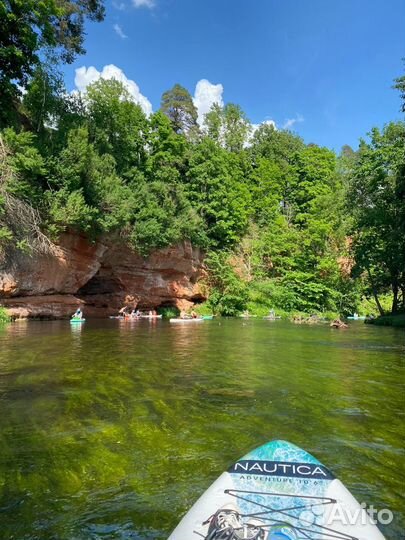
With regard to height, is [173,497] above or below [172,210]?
below

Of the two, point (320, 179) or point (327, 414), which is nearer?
point (327, 414)

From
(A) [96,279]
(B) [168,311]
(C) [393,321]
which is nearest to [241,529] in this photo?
(C) [393,321]

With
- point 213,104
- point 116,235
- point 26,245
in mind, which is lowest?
point 26,245

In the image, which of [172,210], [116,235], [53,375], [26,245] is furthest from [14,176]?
[53,375]

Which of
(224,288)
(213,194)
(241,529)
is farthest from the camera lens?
(213,194)

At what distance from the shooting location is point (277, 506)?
3377 mm

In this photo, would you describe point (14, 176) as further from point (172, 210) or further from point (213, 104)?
point (213, 104)

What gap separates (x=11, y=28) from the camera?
814 inches

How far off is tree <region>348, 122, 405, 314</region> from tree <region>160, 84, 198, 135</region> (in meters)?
22.7

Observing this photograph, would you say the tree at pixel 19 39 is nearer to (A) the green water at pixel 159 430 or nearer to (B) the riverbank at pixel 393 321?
(A) the green water at pixel 159 430

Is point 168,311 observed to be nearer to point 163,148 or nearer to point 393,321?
point 163,148

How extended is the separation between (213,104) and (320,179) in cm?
1755

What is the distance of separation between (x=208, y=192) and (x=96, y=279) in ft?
47.5

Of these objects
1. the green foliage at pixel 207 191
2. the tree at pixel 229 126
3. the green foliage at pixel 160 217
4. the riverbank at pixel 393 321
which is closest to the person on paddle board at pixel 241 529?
the green foliage at pixel 207 191
